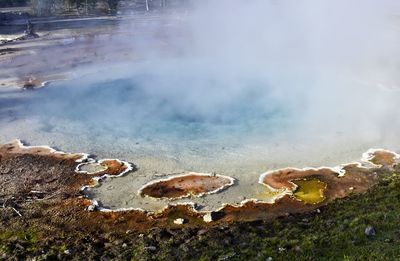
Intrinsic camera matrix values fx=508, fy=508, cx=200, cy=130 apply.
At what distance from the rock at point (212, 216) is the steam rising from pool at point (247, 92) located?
2.41 m

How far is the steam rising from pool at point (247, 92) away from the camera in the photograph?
34.9ft

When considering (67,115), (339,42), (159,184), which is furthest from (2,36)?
(159,184)

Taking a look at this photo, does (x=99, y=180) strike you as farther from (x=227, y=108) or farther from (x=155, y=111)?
(x=227, y=108)

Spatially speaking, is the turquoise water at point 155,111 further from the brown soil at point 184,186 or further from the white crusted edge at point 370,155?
the white crusted edge at point 370,155

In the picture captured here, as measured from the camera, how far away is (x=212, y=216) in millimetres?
7336

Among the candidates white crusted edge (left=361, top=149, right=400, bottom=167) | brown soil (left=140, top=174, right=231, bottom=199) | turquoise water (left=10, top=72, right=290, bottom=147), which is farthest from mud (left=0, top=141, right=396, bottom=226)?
turquoise water (left=10, top=72, right=290, bottom=147)

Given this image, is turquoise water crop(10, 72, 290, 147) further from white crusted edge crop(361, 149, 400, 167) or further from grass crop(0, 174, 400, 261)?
grass crop(0, 174, 400, 261)

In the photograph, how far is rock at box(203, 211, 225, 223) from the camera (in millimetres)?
7280

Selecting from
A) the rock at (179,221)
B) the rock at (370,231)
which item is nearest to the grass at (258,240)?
the rock at (370,231)

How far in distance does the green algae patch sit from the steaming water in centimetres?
60

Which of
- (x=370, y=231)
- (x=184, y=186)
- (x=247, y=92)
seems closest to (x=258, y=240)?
(x=370, y=231)

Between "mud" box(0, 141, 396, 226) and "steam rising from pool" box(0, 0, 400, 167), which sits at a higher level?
"steam rising from pool" box(0, 0, 400, 167)

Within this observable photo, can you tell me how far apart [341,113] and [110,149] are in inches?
213

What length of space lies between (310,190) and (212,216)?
6.17ft
